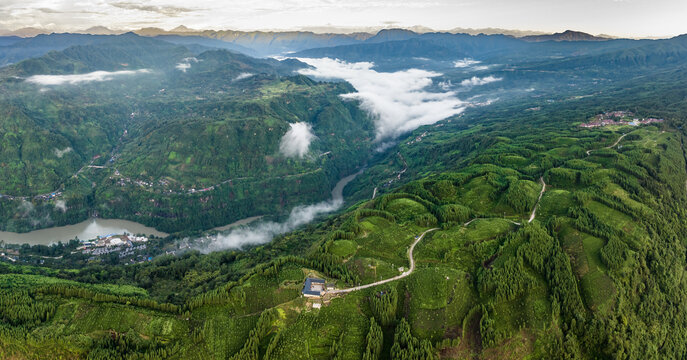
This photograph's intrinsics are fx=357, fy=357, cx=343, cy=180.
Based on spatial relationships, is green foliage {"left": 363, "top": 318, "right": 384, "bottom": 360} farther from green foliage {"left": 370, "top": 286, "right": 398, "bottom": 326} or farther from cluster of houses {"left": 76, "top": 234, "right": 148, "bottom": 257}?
cluster of houses {"left": 76, "top": 234, "right": 148, "bottom": 257}

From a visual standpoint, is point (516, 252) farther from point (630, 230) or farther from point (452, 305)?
point (630, 230)

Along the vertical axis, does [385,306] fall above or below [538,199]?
below

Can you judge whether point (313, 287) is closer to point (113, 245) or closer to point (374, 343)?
point (374, 343)

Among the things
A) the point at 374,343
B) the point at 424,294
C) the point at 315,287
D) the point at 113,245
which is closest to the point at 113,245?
the point at 113,245

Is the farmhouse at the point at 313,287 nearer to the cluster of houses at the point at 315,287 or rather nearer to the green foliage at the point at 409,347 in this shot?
the cluster of houses at the point at 315,287

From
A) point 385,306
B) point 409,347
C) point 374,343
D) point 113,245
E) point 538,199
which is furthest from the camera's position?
point 113,245

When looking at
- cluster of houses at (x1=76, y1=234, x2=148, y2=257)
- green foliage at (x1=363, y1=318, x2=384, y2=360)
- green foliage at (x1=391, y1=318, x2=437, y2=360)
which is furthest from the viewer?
cluster of houses at (x1=76, y1=234, x2=148, y2=257)

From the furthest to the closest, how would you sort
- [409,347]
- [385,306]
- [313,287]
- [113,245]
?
[113,245]
[313,287]
[385,306]
[409,347]

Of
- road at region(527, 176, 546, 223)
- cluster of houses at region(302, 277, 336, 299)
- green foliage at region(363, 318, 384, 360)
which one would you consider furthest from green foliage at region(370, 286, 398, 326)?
road at region(527, 176, 546, 223)
